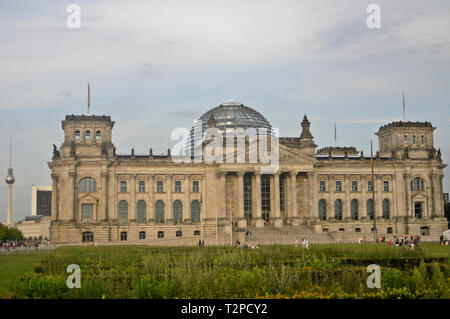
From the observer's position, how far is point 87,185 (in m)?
99.4

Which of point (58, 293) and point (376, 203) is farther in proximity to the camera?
point (376, 203)

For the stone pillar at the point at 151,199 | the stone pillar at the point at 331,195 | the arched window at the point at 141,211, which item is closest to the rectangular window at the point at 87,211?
the arched window at the point at 141,211

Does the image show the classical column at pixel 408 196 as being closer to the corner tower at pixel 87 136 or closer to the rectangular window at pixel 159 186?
the rectangular window at pixel 159 186

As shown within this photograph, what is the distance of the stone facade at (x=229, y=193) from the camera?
3885 inches

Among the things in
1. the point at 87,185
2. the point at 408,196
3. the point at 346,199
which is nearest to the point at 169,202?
the point at 87,185

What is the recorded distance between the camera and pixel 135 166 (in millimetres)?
101562

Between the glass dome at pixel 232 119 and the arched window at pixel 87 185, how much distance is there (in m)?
26.6

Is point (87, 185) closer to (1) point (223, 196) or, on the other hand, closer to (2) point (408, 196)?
(1) point (223, 196)

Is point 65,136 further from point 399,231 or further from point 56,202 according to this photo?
point 399,231

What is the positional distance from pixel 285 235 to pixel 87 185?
32519 millimetres

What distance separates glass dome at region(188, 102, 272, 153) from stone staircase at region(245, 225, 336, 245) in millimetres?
23350

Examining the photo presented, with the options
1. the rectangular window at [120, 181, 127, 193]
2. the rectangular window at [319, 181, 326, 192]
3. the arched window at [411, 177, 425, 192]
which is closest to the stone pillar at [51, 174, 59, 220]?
the rectangular window at [120, 181, 127, 193]
